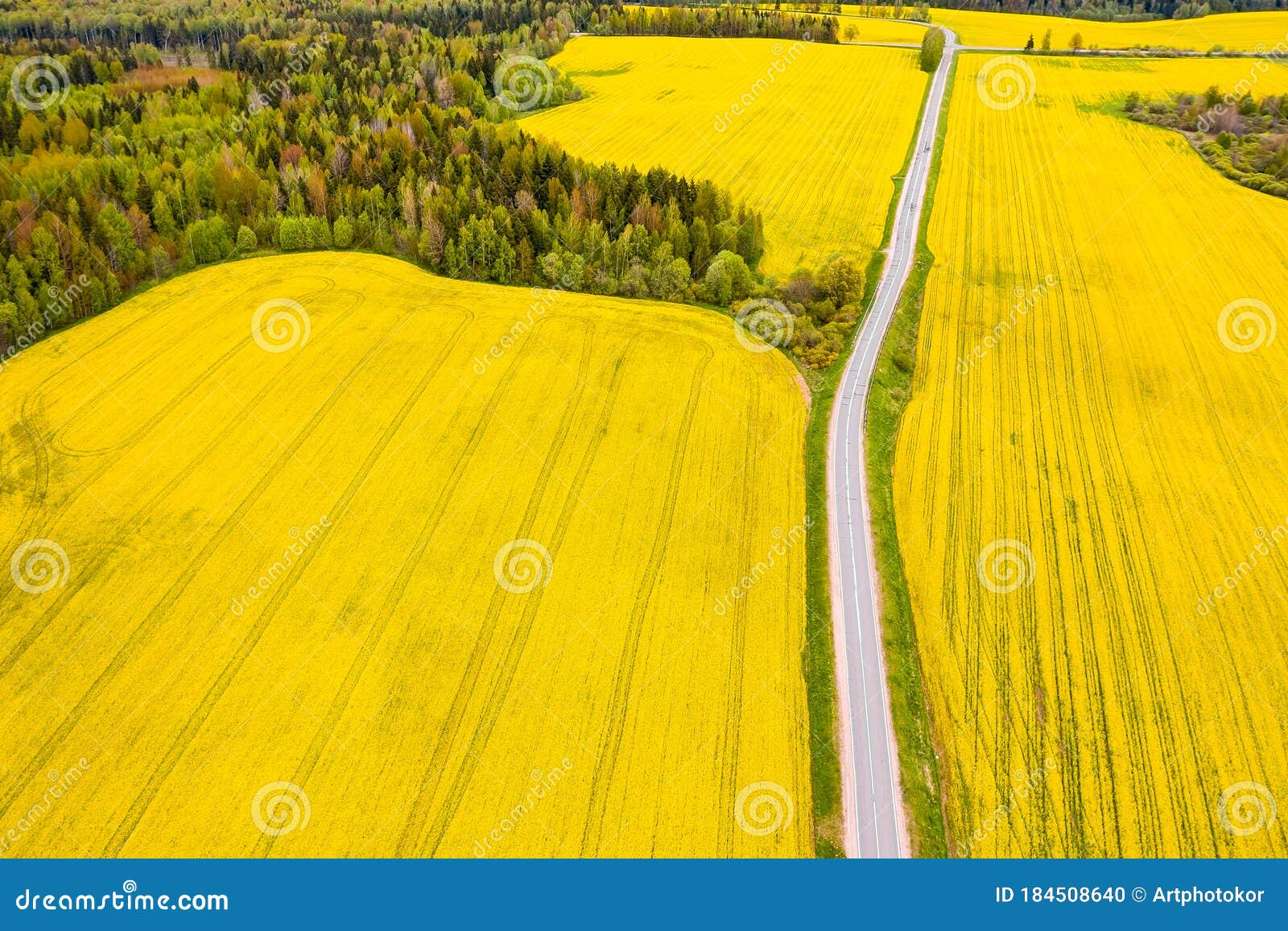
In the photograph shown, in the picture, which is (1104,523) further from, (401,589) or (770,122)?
(770,122)

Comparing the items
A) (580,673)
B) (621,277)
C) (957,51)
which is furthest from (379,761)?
(957,51)

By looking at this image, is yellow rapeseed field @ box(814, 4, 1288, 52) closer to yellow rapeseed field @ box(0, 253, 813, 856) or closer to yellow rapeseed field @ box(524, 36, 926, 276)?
yellow rapeseed field @ box(524, 36, 926, 276)

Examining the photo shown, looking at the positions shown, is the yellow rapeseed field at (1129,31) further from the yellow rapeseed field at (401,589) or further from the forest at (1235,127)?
the yellow rapeseed field at (401,589)

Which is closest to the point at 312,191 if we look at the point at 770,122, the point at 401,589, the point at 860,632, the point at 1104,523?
the point at 401,589

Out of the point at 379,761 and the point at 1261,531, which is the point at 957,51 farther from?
the point at 379,761

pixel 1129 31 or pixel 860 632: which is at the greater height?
pixel 1129 31

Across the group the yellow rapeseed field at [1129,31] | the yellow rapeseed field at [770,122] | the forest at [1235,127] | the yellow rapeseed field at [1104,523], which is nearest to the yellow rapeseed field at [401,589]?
the yellow rapeseed field at [1104,523]

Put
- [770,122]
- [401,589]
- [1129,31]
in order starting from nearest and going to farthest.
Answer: [401,589], [770,122], [1129,31]
